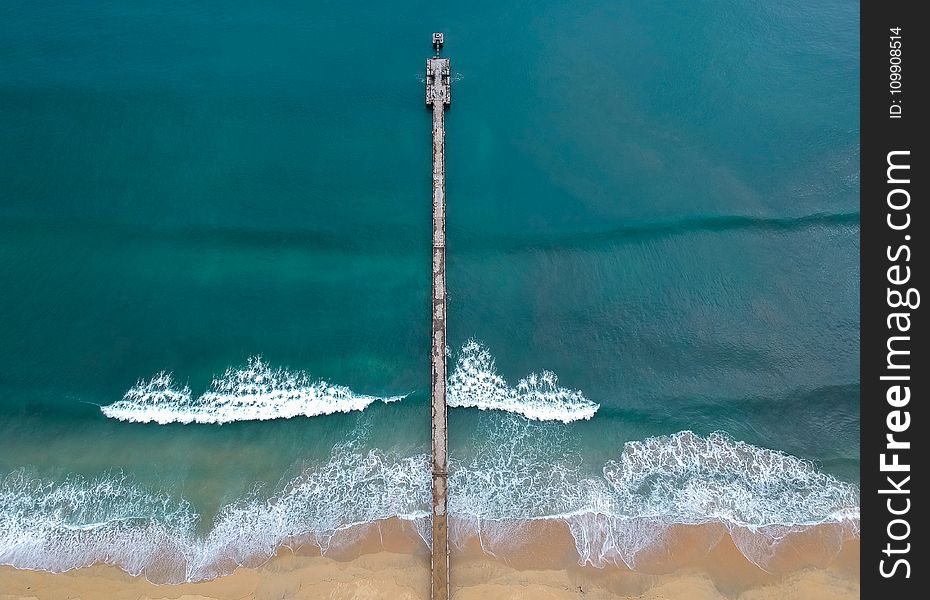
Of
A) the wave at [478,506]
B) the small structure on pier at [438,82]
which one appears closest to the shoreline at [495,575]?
the wave at [478,506]

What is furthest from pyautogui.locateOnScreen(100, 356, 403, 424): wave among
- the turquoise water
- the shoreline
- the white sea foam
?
the shoreline

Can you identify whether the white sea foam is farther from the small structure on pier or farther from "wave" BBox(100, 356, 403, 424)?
the small structure on pier

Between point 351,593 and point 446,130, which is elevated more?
point 446,130

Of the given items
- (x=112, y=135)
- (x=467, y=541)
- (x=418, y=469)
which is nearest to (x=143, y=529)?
(x=418, y=469)

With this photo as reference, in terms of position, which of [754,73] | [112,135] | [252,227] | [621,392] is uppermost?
[754,73]

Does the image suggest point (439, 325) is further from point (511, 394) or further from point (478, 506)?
point (478, 506)

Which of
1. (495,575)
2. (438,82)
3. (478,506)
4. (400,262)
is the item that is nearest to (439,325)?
(400,262)

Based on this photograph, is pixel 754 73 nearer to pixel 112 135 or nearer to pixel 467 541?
pixel 467 541
